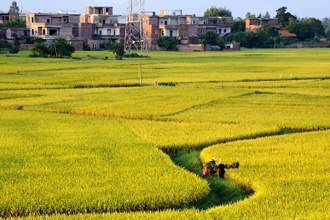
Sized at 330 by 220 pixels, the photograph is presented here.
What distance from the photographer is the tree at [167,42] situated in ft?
239

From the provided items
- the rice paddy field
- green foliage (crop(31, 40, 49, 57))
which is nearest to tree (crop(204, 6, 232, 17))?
green foliage (crop(31, 40, 49, 57))

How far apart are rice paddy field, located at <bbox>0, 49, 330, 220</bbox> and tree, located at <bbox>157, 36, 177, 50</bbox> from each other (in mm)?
46916

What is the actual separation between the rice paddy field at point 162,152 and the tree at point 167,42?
154 ft

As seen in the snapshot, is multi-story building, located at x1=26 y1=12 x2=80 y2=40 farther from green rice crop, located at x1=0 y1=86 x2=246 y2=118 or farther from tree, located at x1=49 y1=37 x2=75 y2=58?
green rice crop, located at x1=0 y1=86 x2=246 y2=118

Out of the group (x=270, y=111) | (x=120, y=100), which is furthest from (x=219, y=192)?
(x=120, y=100)

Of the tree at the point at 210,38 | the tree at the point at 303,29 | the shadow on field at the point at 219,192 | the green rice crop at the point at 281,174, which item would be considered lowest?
the shadow on field at the point at 219,192

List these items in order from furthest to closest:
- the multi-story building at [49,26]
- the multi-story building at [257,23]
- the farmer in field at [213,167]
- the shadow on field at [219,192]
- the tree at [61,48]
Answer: the multi-story building at [257,23] < the multi-story building at [49,26] < the tree at [61,48] < the farmer in field at [213,167] < the shadow on field at [219,192]

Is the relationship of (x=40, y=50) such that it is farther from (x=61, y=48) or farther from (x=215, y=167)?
(x=215, y=167)

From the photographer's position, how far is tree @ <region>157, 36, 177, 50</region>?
72750 millimetres

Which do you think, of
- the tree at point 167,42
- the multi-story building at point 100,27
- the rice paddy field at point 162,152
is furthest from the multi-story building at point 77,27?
the rice paddy field at point 162,152

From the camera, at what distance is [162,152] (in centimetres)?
1266

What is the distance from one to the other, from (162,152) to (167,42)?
60.8 m

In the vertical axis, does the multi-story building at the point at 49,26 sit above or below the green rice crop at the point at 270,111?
above

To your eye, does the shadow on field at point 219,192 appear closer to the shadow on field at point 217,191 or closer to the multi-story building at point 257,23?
the shadow on field at point 217,191
